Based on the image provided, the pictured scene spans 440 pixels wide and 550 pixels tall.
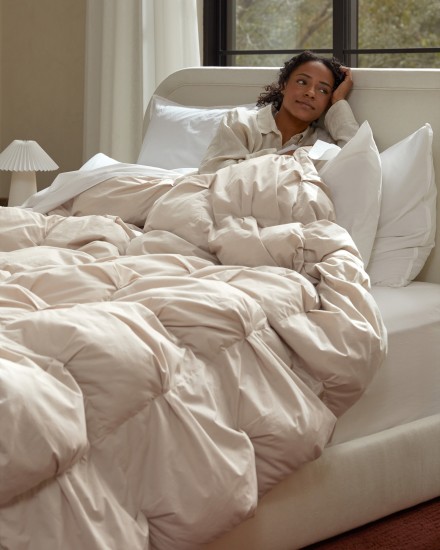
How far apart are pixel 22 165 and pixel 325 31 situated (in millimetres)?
1450

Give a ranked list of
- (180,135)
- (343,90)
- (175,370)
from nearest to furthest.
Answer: (175,370) → (343,90) → (180,135)

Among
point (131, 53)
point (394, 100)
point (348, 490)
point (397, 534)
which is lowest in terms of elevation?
point (397, 534)

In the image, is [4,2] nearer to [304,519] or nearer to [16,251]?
[16,251]

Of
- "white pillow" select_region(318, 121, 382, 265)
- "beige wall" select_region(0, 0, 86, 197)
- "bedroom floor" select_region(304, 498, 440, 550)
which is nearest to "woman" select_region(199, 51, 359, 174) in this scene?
"white pillow" select_region(318, 121, 382, 265)

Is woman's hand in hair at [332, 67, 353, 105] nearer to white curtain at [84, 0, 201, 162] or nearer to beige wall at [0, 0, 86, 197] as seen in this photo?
white curtain at [84, 0, 201, 162]

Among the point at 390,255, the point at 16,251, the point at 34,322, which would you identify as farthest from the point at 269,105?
the point at 34,322

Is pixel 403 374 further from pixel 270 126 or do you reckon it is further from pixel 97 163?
pixel 97 163

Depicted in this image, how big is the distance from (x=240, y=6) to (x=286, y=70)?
4.75ft

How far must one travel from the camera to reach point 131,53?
4512 mm

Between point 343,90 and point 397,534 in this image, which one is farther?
point 343,90

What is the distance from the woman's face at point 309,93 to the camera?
3256 millimetres

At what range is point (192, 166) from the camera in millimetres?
3473

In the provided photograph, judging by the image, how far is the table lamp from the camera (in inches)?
163

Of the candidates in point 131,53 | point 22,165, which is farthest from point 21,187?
point 131,53
